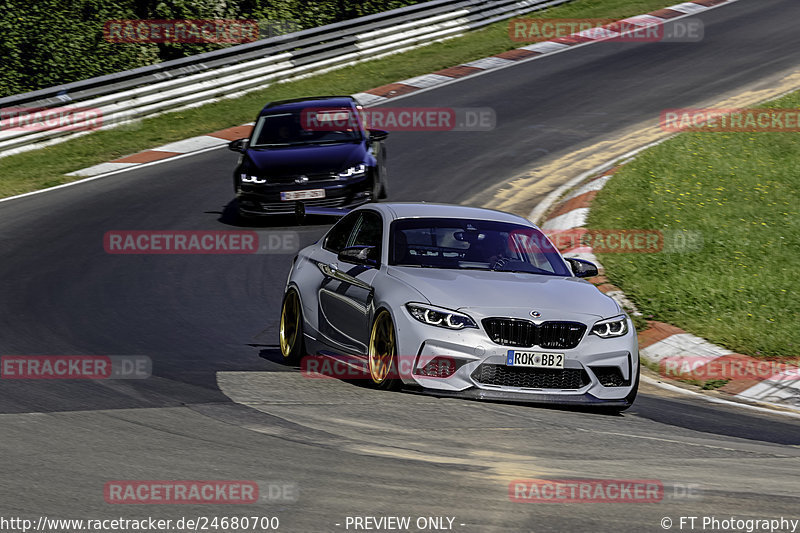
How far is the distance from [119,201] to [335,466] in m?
13.4

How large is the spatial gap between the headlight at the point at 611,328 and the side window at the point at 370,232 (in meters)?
1.96

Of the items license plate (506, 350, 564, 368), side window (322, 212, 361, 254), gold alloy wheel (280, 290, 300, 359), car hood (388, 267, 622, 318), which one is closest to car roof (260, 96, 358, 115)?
side window (322, 212, 361, 254)

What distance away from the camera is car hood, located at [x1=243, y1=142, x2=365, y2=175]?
685 inches

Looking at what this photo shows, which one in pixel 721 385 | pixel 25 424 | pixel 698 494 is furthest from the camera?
pixel 721 385

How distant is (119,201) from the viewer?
63.4 ft

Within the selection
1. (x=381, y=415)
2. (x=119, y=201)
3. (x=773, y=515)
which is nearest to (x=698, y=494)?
(x=773, y=515)

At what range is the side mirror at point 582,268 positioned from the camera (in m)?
10.2

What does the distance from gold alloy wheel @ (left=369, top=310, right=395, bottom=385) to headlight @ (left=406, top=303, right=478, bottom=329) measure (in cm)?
26

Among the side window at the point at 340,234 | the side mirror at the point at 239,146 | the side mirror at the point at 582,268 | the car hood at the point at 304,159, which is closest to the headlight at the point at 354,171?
the car hood at the point at 304,159

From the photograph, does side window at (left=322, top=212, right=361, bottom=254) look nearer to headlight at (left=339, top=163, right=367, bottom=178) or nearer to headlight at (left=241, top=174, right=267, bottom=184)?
headlight at (left=339, top=163, right=367, bottom=178)

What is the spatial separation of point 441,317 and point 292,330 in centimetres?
244

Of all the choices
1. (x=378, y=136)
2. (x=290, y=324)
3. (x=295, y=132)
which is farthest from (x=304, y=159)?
(x=290, y=324)

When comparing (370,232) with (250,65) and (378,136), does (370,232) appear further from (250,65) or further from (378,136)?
(250,65)

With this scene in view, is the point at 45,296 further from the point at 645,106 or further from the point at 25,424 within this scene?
the point at 645,106
